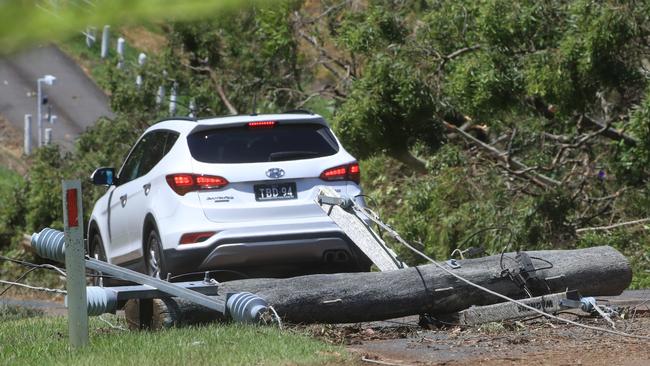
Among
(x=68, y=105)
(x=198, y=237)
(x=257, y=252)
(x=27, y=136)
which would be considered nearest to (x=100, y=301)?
(x=198, y=237)

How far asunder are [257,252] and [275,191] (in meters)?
0.60

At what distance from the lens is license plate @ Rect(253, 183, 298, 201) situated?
1011cm

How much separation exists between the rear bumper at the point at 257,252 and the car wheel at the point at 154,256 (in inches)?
9.8

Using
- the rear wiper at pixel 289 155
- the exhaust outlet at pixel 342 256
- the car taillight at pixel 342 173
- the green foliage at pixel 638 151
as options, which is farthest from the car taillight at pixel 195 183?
the green foliage at pixel 638 151

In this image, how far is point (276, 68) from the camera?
71.5ft

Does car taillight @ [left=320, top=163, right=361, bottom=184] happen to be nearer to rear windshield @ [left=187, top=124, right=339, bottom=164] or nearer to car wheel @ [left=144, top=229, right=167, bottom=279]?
rear windshield @ [left=187, top=124, right=339, bottom=164]

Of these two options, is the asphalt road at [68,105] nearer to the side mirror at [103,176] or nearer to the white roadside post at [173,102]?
the white roadside post at [173,102]

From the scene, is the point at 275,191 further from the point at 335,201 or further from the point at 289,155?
the point at 335,201

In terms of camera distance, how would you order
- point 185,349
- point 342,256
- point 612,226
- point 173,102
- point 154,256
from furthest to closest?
point 173,102 < point 612,226 < point 154,256 < point 342,256 < point 185,349

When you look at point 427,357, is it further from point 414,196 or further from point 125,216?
point 414,196

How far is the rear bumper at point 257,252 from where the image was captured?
32.5 feet

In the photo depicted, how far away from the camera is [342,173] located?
10.5 meters

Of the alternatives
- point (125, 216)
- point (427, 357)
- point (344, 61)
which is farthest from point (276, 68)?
point (427, 357)

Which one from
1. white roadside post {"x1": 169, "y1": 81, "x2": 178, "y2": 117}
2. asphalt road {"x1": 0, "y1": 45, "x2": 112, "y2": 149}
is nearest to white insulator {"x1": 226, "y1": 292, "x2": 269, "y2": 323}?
white roadside post {"x1": 169, "y1": 81, "x2": 178, "y2": 117}
